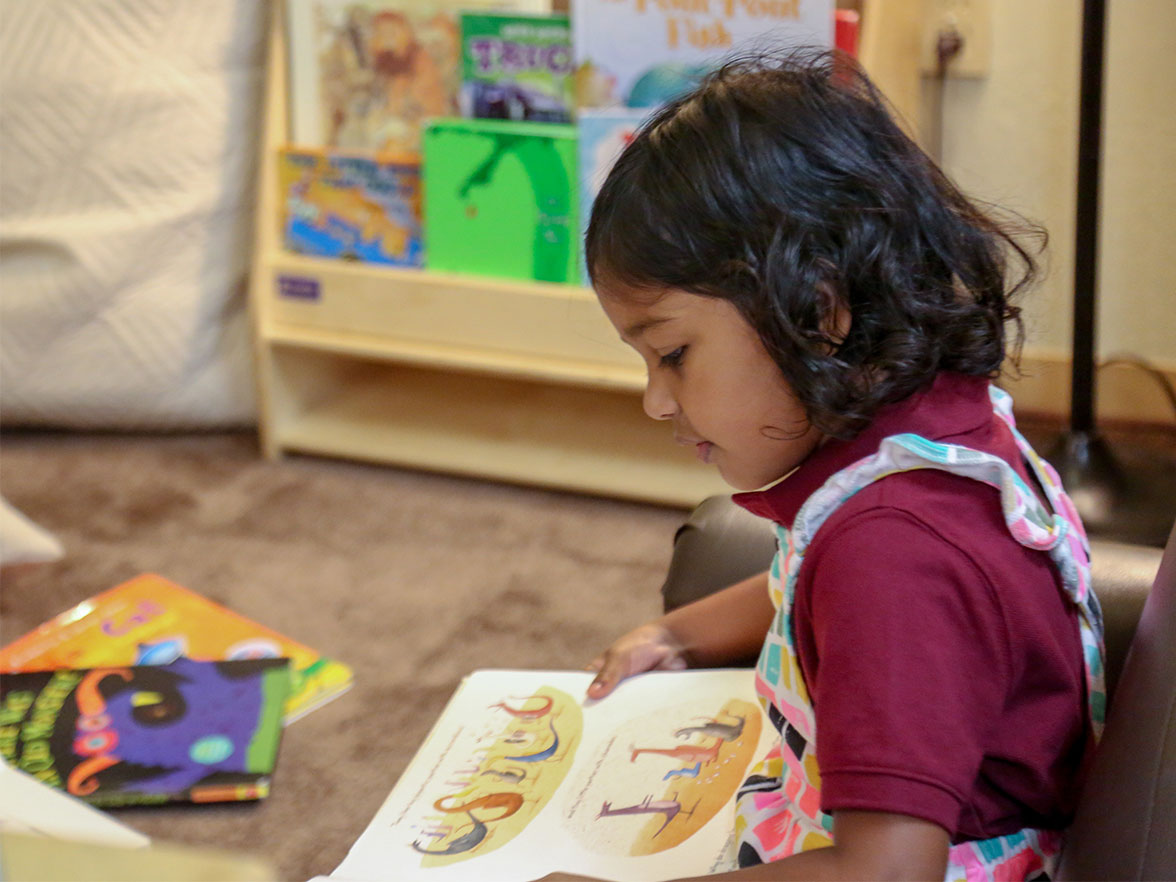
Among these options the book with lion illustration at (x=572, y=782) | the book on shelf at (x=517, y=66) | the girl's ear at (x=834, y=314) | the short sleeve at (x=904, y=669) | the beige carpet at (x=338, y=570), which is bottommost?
the beige carpet at (x=338, y=570)

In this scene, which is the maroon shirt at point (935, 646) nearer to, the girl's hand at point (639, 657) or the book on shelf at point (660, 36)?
the girl's hand at point (639, 657)

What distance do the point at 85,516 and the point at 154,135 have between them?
552 mm

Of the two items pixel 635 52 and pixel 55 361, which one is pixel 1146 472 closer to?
pixel 635 52

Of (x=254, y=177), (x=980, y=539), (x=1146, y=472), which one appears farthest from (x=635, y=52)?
(x=980, y=539)

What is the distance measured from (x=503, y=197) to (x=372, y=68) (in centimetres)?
27

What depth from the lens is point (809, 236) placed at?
0.62 meters

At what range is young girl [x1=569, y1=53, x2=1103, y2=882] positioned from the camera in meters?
0.56

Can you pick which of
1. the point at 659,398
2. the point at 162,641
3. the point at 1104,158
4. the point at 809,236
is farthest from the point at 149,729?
the point at 1104,158

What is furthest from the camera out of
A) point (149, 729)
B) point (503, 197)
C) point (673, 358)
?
point (503, 197)

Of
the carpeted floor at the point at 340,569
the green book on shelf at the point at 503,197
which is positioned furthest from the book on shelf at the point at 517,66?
the carpeted floor at the point at 340,569

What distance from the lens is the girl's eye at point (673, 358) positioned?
652 mm

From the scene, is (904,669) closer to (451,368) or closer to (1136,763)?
(1136,763)

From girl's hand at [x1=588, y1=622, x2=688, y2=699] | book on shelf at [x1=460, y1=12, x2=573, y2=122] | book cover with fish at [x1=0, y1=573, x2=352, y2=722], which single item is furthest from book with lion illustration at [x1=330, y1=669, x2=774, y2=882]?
book on shelf at [x1=460, y1=12, x2=573, y2=122]

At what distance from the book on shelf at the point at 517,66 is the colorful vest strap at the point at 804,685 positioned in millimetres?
967
